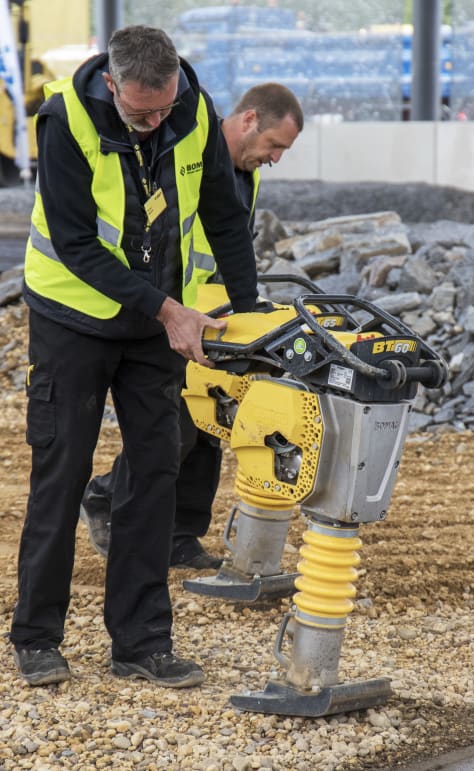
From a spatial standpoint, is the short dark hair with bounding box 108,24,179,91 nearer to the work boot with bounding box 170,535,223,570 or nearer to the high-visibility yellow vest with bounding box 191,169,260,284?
the high-visibility yellow vest with bounding box 191,169,260,284

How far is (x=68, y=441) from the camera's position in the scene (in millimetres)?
3615

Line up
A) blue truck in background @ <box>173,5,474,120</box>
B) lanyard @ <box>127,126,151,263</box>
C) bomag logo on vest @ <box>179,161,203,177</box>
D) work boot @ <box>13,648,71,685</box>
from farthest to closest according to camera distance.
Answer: blue truck in background @ <box>173,5,474,120</box> → work boot @ <box>13,648,71,685</box> → bomag logo on vest @ <box>179,161,203,177</box> → lanyard @ <box>127,126,151,263</box>

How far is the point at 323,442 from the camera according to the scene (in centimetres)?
333

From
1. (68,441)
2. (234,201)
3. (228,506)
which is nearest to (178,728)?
(68,441)

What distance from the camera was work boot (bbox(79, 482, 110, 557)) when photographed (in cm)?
502

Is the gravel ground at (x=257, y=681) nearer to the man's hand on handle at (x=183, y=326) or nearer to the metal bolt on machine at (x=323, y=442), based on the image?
the metal bolt on machine at (x=323, y=442)

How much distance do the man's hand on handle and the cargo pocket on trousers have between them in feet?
1.34

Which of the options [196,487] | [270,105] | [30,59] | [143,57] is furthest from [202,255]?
[30,59]

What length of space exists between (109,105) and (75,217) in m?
0.35

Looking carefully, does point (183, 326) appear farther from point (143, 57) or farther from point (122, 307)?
point (143, 57)

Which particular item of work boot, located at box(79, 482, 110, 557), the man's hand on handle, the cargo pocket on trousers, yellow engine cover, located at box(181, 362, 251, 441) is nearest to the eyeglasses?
the man's hand on handle

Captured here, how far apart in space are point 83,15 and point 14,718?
1301 centimetres

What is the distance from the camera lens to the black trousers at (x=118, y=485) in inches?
142

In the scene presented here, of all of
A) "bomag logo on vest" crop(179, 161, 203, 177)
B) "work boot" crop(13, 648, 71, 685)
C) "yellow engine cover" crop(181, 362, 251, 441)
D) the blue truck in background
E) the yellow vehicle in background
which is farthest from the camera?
the blue truck in background
